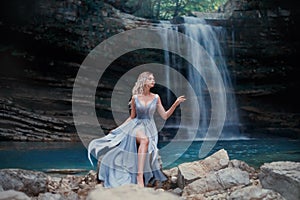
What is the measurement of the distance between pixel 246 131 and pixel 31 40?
775 cm

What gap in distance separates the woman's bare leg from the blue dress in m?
0.04

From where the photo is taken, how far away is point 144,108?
3615 mm

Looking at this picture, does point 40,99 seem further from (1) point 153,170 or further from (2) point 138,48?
(1) point 153,170

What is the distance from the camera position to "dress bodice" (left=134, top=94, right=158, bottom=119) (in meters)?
3.61

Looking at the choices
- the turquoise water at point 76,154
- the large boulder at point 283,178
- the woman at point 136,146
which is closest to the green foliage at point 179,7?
the turquoise water at point 76,154

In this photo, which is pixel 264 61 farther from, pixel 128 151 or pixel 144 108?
pixel 128 151

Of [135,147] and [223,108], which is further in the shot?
[223,108]

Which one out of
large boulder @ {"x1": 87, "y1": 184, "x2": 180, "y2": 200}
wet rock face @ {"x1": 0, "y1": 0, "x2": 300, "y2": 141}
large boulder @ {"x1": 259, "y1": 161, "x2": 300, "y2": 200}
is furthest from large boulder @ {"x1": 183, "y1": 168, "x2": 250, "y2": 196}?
wet rock face @ {"x1": 0, "y1": 0, "x2": 300, "y2": 141}

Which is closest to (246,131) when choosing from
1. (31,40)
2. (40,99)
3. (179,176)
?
(40,99)

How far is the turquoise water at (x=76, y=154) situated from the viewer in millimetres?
6957

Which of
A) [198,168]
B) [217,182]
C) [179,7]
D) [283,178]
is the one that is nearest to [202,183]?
[217,182]

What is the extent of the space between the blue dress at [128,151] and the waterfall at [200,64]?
28.2 feet

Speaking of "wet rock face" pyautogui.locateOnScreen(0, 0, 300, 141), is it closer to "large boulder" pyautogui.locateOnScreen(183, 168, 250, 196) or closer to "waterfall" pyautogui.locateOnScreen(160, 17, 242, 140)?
"waterfall" pyautogui.locateOnScreen(160, 17, 242, 140)

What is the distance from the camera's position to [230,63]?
42.6 ft
